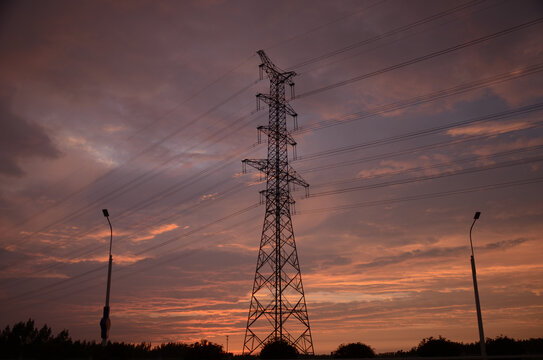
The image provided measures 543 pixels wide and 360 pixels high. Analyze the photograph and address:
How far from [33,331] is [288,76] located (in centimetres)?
12691

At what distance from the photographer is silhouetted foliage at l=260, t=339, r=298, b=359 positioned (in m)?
40.4

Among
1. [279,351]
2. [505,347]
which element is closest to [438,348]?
[505,347]

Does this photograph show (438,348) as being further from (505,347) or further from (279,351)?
(279,351)

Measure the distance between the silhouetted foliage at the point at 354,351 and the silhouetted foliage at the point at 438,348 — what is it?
5.11 m

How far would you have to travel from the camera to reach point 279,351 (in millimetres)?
40781

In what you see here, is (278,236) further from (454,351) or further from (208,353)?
(454,351)

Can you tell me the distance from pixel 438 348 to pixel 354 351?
839cm

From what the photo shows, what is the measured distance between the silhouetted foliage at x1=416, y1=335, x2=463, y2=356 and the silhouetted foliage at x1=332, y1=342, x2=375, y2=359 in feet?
16.8

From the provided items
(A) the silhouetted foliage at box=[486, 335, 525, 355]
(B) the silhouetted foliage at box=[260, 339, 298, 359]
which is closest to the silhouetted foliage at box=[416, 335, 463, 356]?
(A) the silhouetted foliage at box=[486, 335, 525, 355]

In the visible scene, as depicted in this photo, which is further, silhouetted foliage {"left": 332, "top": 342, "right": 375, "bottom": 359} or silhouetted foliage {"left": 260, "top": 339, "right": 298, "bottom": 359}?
silhouetted foliage {"left": 332, "top": 342, "right": 375, "bottom": 359}

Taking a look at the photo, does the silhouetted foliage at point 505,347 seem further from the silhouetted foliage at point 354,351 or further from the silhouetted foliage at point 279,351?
the silhouetted foliage at point 279,351

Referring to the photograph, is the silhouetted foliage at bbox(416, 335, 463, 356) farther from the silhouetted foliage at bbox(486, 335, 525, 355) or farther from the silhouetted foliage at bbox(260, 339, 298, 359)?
the silhouetted foliage at bbox(260, 339, 298, 359)

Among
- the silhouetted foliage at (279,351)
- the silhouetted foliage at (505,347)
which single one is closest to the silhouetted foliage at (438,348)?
the silhouetted foliage at (505,347)

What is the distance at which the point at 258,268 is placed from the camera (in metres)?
44.7
